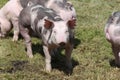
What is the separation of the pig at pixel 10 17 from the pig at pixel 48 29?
1378mm

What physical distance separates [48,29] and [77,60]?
1.51m

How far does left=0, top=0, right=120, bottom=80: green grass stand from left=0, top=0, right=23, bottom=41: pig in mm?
269

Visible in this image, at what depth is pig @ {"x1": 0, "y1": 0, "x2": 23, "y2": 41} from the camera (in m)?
10.7

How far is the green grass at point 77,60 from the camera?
819 centimetres

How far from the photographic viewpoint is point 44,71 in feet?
27.7

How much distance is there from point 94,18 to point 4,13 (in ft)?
11.2

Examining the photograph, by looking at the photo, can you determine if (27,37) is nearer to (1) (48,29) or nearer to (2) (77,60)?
(2) (77,60)

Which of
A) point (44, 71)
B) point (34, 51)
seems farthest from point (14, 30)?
point (44, 71)

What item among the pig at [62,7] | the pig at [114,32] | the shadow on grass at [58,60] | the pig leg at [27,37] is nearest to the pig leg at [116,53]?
the pig at [114,32]

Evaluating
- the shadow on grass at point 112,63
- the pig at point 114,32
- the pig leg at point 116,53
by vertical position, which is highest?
the pig at point 114,32

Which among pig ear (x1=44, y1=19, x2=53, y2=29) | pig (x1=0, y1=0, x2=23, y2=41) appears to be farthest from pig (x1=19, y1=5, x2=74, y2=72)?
pig (x1=0, y1=0, x2=23, y2=41)

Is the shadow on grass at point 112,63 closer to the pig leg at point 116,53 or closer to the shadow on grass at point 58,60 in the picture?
the pig leg at point 116,53

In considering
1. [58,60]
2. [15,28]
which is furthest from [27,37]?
[15,28]

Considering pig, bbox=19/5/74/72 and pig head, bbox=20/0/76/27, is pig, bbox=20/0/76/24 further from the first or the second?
pig, bbox=19/5/74/72
